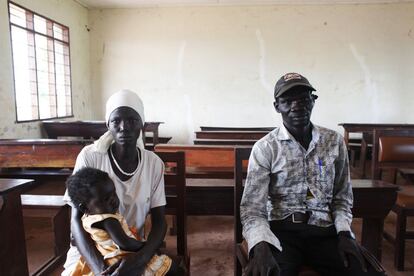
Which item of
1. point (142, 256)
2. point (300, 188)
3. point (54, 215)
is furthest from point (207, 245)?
point (142, 256)

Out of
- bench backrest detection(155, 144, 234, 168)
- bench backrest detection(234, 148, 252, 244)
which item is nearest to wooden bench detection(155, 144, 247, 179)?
bench backrest detection(155, 144, 234, 168)

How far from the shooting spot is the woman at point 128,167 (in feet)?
3.98

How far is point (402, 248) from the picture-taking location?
2.05 m

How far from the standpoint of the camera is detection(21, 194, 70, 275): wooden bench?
6.11 feet

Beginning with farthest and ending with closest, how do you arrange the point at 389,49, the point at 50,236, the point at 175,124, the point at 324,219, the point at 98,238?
the point at 175,124, the point at 389,49, the point at 50,236, the point at 324,219, the point at 98,238

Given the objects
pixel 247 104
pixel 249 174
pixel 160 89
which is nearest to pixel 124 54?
pixel 160 89

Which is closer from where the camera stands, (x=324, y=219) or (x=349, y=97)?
(x=324, y=219)

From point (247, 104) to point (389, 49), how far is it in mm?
2835

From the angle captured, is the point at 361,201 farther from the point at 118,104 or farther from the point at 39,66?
the point at 39,66

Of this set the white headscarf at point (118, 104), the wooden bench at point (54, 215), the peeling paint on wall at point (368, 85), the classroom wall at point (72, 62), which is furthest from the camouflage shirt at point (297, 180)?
the peeling paint on wall at point (368, 85)

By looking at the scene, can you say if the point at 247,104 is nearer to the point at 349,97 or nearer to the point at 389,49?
the point at 349,97

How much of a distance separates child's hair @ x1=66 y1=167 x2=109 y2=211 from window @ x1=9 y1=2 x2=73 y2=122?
146 inches

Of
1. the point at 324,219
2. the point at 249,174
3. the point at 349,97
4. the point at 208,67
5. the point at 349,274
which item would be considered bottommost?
the point at 349,274

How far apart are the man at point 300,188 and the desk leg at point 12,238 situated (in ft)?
3.05
